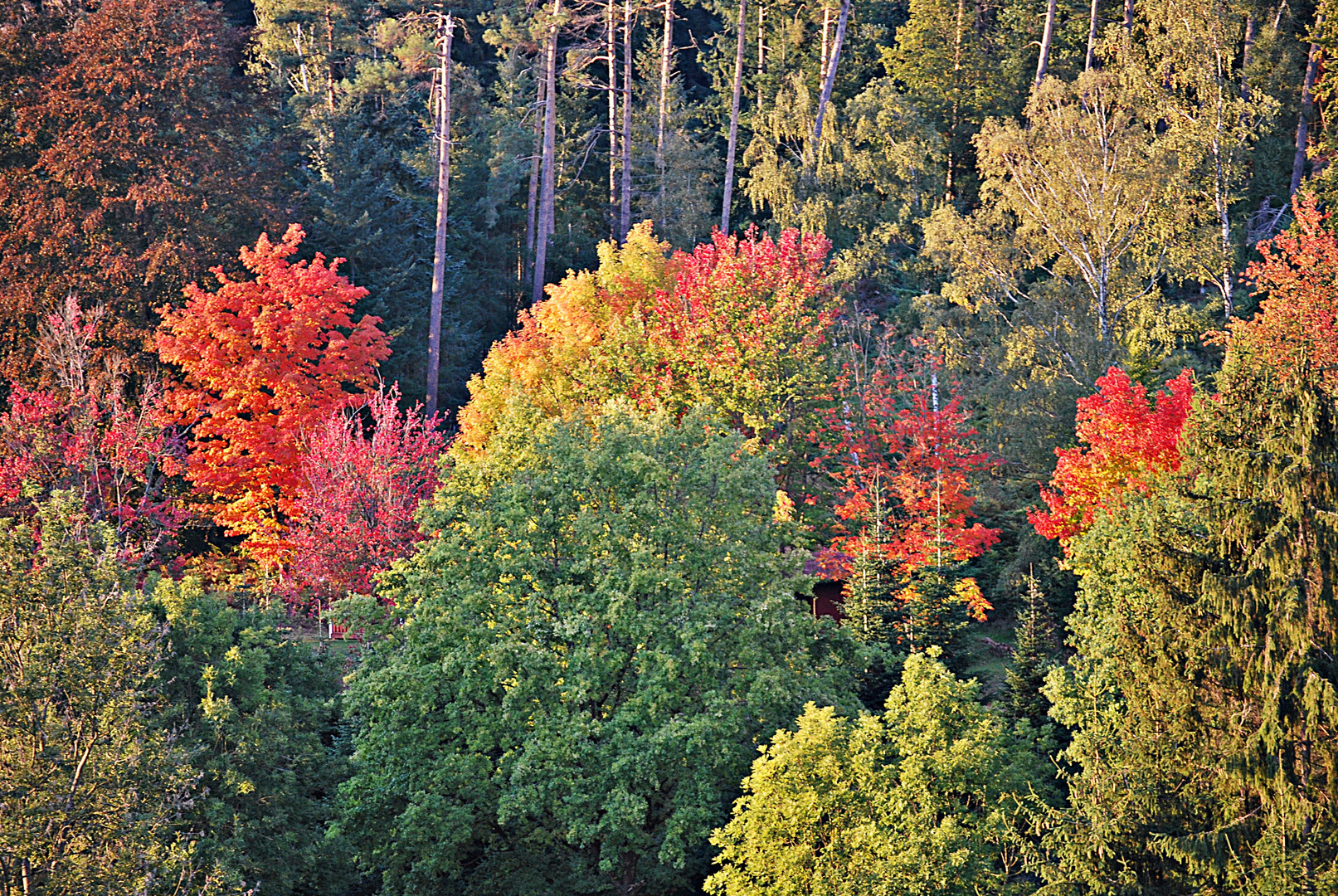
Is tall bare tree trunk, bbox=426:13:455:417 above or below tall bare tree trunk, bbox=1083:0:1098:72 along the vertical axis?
below

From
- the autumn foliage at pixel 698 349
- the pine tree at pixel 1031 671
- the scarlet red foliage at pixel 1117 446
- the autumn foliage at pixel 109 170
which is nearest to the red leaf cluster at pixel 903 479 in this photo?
the autumn foliage at pixel 698 349

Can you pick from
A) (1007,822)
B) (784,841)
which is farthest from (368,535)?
(1007,822)

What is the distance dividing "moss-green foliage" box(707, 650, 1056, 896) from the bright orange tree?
18.7 m

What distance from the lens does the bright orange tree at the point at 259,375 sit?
34250 mm

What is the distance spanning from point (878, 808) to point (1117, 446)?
10900 mm

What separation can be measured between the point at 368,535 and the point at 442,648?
28.0ft

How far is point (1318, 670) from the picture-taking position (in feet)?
54.1

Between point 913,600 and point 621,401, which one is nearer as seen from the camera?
point 621,401

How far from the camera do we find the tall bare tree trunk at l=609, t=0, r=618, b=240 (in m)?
52.4

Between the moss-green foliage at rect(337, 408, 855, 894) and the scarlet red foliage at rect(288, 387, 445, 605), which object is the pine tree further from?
the scarlet red foliage at rect(288, 387, 445, 605)

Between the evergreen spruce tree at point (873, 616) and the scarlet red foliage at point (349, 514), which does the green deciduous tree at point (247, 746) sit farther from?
the evergreen spruce tree at point (873, 616)

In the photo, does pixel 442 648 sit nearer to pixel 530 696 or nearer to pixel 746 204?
pixel 530 696

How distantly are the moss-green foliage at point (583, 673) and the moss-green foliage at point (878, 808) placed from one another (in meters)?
1.75

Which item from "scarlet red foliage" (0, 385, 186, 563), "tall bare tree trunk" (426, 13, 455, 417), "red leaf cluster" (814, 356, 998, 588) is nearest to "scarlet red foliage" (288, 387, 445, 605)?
"scarlet red foliage" (0, 385, 186, 563)
